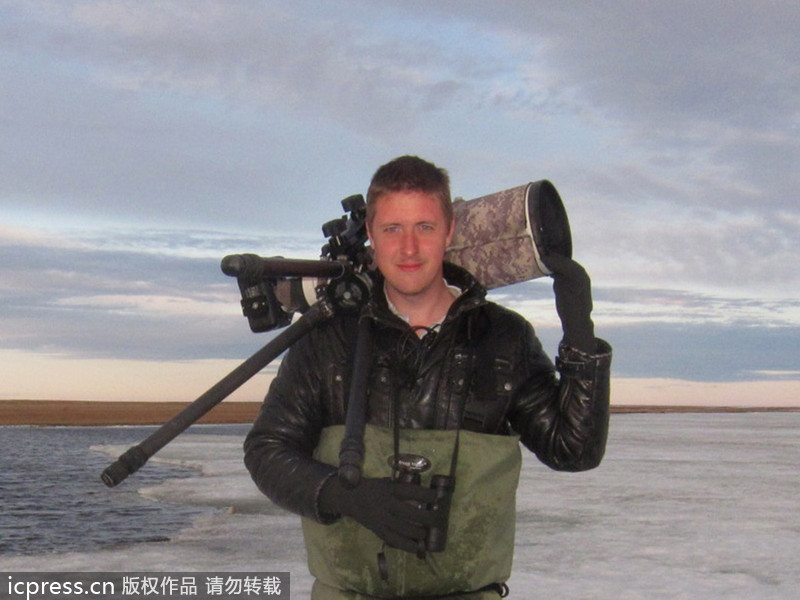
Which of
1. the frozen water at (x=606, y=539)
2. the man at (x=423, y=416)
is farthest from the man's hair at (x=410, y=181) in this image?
the frozen water at (x=606, y=539)

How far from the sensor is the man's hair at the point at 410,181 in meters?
2.56

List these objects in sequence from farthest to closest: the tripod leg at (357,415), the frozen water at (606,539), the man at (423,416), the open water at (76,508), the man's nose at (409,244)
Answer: the open water at (76,508) < the frozen water at (606,539) < the man's nose at (409,244) < the man at (423,416) < the tripod leg at (357,415)

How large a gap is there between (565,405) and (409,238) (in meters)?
0.66

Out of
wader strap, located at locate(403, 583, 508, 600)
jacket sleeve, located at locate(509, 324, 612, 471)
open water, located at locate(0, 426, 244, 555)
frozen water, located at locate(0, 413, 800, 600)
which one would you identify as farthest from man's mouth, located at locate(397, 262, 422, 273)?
open water, located at locate(0, 426, 244, 555)

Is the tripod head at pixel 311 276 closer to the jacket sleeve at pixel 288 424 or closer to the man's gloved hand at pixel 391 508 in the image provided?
the jacket sleeve at pixel 288 424

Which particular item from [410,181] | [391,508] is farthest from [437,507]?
[410,181]

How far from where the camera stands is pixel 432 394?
2564mm

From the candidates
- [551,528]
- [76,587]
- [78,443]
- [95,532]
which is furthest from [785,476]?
[78,443]

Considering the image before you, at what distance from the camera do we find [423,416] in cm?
255

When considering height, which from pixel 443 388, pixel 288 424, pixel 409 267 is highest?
pixel 409 267

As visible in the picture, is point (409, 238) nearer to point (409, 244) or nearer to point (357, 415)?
point (409, 244)

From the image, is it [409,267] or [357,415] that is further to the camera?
[409,267]

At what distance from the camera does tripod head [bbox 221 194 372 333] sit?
2.55m

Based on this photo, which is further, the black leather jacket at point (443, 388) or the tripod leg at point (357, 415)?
the black leather jacket at point (443, 388)
